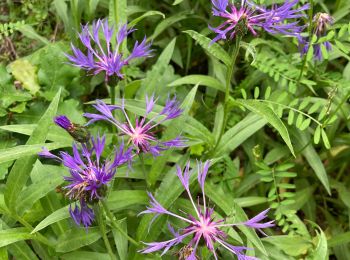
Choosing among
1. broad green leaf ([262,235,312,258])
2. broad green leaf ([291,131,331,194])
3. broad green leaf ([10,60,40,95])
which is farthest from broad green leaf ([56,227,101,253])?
broad green leaf ([291,131,331,194])

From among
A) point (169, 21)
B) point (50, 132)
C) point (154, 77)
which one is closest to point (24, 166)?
point (50, 132)

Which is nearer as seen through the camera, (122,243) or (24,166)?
(24,166)

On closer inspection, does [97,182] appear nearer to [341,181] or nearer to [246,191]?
[246,191]

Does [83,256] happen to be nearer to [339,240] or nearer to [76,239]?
[76,239]

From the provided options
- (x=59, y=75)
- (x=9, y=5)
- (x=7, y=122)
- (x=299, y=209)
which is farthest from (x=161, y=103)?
(x=9, y=5)

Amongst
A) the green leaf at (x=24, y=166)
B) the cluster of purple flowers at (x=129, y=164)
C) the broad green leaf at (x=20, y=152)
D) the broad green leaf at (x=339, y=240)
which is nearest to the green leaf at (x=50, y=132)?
the green leaf at (x=24, y=166)

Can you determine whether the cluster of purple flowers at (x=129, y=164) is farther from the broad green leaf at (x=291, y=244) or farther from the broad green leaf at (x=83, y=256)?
the broad green leaf at (x=291, y=244)

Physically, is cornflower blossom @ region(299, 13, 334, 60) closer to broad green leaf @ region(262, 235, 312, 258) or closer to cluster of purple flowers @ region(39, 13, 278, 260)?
cluster of purple flowers @ region(39, 13, 278, 260)
